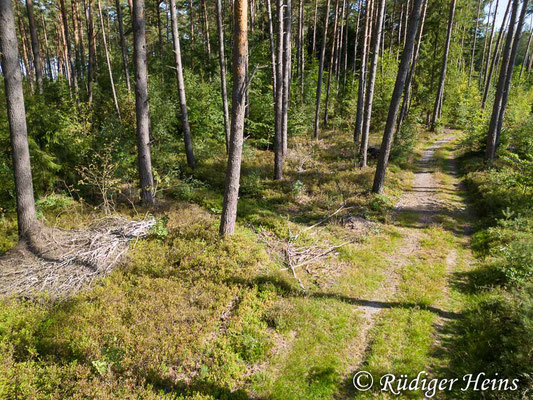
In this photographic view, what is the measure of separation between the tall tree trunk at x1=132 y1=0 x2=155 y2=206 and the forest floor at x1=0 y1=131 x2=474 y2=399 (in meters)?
1.22

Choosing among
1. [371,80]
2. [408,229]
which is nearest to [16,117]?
[408,229]

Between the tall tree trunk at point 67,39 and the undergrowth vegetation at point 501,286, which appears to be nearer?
the undergrowth vegetation at point 501,286

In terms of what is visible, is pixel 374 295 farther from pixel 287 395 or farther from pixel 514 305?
pixel 287 395

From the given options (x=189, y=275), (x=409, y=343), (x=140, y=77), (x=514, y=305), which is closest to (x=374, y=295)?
(x=409, y=343)

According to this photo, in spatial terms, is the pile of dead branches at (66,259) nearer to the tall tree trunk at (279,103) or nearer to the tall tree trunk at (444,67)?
the tall tree trunk at (279,103)

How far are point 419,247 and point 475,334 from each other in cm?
418

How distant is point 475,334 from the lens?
6.12 m

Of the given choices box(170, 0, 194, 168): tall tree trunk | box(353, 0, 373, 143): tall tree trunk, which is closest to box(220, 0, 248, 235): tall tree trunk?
box(170, 0, 194, 168): tall tree trunk

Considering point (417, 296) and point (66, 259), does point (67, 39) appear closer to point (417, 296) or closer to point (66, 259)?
point (66, 259)

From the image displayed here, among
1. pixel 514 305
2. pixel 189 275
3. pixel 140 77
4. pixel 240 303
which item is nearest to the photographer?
pixel 514 305

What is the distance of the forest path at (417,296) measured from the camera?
5.77 metres

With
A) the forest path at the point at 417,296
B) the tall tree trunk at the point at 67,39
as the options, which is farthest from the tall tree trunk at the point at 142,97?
the tall tree trunk at the point at 67,39

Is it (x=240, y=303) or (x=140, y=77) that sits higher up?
(x=140, y=77)

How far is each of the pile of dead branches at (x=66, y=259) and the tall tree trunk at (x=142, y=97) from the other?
79.4 inches
